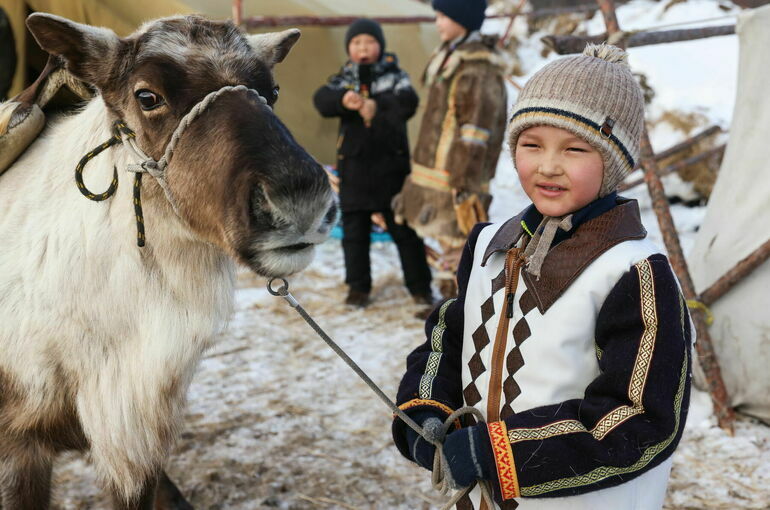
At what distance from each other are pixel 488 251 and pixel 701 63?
8862 millimetres

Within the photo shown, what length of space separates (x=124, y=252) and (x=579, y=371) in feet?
4.14

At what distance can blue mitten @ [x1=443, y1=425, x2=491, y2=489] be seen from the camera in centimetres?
129

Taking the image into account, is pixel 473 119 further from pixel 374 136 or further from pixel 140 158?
pixel 140 158

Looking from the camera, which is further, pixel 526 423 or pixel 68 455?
pixel 68 455

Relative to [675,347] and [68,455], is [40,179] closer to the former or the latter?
[68,455]

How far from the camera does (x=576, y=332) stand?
1340mm

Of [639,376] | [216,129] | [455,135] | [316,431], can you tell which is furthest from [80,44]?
[455,135]

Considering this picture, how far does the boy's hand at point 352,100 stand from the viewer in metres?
4.87

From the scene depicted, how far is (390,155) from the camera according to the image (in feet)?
16.9

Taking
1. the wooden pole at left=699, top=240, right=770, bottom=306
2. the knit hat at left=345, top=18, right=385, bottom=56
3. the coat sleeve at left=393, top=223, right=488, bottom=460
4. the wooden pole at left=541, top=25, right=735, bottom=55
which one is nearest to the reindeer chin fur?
the coat sleeve at left=393, top=223, right=488, bottom=460

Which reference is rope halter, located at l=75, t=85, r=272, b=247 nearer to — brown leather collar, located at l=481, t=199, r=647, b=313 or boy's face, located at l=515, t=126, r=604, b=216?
boy's face, located at l=515, t=126, r=604, b=216

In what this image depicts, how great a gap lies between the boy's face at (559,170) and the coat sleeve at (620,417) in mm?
183

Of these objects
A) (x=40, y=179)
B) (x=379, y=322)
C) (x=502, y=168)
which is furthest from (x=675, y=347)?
(x=502, y=168)

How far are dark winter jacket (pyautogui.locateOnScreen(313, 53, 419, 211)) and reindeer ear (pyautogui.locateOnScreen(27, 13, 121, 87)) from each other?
125 inches
